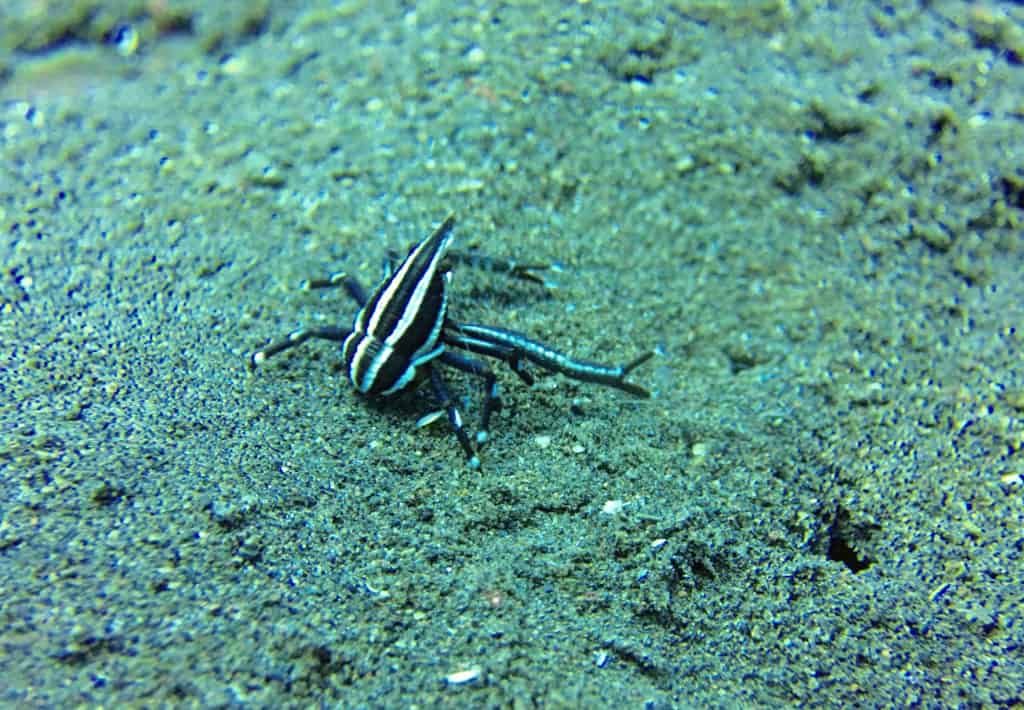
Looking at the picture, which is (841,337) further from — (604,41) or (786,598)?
(604,41)

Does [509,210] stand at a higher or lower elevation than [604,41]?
lower

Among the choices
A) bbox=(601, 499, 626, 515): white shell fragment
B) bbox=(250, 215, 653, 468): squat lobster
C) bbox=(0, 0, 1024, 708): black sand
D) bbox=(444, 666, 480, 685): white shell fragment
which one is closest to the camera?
bbox=(444, 666, 480, 685): white shell fragment

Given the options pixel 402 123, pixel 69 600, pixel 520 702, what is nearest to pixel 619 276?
pixel 402 123

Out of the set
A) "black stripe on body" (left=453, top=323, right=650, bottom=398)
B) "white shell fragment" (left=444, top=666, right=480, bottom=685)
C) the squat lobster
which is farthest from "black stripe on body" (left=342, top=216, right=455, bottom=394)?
"white shell fragment" (left=444, top=666, right=480, bottom=685)

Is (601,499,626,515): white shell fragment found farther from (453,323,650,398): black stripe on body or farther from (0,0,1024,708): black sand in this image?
(453,323,650,398): black stripe on body

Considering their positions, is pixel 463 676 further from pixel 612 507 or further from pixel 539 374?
pixel 539 374

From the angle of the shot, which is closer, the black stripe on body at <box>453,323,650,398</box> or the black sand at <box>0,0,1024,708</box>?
the black sand at <box>0,0,1024,708</box>

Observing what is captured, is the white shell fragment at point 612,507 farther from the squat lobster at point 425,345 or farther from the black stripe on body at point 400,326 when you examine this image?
the black stripe on body at point 400,326
